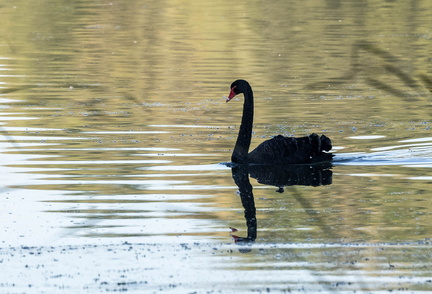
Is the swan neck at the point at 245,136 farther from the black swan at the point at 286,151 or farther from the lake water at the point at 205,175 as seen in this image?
the lake water at the point at 205,175

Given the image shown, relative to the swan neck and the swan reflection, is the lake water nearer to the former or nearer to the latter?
the swan reflection

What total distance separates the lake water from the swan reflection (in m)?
0.03

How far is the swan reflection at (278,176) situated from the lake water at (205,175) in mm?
32

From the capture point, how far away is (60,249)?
6.21m

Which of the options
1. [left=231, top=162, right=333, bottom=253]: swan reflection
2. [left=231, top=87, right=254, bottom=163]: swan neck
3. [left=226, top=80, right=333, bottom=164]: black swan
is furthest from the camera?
[left=231, top=87, right=254, bottom=163]: swan neck

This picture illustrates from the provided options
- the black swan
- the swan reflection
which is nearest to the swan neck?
the black swan

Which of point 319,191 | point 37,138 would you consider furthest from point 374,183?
point 37,138

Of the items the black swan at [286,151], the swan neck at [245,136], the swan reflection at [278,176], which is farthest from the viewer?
the swan neck at [245,136]

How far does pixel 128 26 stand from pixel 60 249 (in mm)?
22245

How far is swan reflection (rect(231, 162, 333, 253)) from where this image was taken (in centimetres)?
840

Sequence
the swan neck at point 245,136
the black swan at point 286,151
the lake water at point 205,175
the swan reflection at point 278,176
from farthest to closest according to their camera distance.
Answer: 1. the swan neck at point 245,136
2. the black swan at point 286,151
3. the swan reflection at point 278,176
4. the lake water at point 205,175

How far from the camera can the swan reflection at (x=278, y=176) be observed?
8.40 metres

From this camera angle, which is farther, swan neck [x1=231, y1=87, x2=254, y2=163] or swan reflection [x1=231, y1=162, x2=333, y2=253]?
swan neck [x1=231, y1=87, x2=254, y2=163]

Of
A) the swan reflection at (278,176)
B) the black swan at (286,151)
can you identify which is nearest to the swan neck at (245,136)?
the black swan at (286,151)
